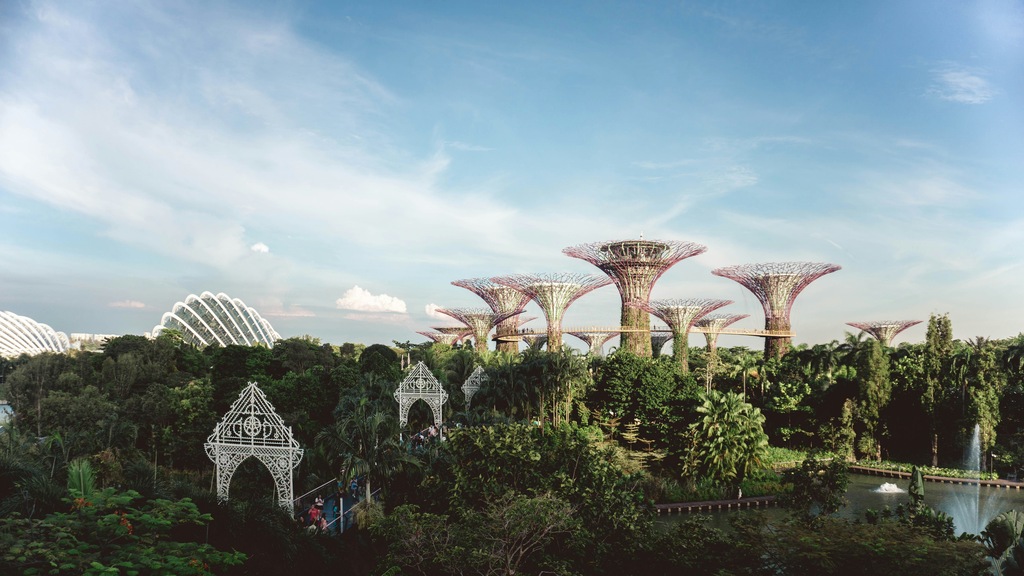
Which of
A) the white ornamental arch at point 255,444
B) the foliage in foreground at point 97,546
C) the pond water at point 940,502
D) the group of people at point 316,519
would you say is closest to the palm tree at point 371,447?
the group of people at point 316,519

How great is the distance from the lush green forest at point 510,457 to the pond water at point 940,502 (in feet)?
4.96

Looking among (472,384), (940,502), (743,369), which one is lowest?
(940,502)

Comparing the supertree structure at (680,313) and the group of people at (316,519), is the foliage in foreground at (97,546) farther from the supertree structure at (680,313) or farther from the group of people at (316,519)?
the supertree structure at (680,313)

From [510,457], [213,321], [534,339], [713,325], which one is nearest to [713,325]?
[713,325]

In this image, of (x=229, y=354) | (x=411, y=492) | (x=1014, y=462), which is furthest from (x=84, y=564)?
(x=229, y=354)

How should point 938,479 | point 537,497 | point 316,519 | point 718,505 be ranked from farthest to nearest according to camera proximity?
1. point 938,479
2. point 718,505
3. point 316,519
4. point 537,497

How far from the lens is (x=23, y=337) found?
7925 centimetres

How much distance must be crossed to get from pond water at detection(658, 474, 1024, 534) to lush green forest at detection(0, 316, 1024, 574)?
1.51m

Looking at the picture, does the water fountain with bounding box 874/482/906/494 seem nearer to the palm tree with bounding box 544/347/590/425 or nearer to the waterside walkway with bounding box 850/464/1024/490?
the waterside walkway with bounding box 850/464/1024/490

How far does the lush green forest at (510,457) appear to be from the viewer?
337 inches

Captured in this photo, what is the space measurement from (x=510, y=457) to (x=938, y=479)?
2349cm

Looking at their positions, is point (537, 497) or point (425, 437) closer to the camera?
point (537, 497)

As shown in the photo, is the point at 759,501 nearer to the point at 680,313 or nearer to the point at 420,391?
the point at 420,391

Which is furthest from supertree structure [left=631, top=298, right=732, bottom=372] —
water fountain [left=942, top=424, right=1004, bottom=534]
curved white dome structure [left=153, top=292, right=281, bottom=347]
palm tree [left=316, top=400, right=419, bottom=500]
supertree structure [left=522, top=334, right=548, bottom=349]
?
curved white dome structure [left=153, top=292, right=281, bottom=347]
